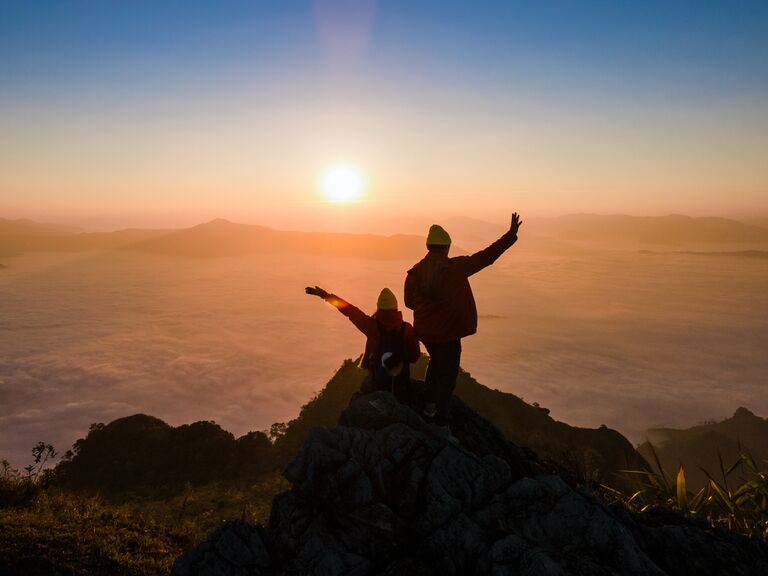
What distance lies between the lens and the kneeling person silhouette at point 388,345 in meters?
7.77

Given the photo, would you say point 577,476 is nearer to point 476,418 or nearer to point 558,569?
point 476,418

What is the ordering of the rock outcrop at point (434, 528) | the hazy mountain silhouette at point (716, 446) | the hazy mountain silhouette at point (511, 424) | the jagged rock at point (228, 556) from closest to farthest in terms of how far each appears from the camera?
the rock outcrop at point (434, 528), the jagged rock at point (228, 556), the hazy mountain silhouette at point (511, 424), the hazy mountain silhouette at point (716, 446)

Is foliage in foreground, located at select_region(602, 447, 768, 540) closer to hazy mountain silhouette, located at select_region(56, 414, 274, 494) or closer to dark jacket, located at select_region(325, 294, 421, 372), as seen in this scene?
dark jacket, located at select_region(325, 294, 421, 372)

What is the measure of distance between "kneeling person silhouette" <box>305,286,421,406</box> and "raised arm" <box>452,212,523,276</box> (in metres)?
1.37

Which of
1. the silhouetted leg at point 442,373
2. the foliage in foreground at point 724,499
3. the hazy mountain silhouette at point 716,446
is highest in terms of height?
the silhouetted leg at point 442,373

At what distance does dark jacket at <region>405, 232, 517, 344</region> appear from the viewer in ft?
23.5

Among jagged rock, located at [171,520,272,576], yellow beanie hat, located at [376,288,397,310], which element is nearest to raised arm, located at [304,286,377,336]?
yellow beanie hat, located at [376,288,397,310]

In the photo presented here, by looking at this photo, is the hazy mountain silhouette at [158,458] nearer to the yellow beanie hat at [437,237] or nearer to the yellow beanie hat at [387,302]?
the yellow beanie hat at [387,302]

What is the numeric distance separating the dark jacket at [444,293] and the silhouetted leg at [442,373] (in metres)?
0.18

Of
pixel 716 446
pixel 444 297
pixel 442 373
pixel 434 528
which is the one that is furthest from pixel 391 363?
pixel 716 446

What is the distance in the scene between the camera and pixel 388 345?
25.5ft

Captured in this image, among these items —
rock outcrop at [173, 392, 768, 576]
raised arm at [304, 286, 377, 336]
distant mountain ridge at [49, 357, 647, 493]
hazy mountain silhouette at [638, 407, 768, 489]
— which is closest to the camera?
rock outcrop at [173, 392, 768, 576]

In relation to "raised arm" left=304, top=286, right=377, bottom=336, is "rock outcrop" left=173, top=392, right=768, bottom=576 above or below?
below

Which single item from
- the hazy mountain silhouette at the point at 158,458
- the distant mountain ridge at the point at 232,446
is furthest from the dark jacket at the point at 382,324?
the hazy mountain silhouette at the point at 158,458
